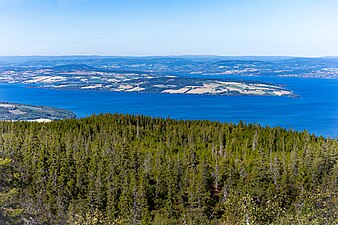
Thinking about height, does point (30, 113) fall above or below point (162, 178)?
below

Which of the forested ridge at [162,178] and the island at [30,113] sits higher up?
the forested ridge at [162,178]

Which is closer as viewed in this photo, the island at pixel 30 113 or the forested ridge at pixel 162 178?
the forested ridge at pixel 162 178

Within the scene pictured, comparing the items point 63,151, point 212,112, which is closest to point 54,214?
point 63,151

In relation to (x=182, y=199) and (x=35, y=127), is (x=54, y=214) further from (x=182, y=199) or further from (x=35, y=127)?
(x=35, y=127)

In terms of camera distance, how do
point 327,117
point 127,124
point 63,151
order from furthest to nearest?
point 327,117 < point 127,124 < point 63,151

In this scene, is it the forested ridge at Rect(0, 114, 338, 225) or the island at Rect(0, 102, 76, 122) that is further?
the island at Rect(0, 102, 76, 122)

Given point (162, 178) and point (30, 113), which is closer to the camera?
point (162, 178)

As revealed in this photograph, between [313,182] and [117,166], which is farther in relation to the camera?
[117,166]

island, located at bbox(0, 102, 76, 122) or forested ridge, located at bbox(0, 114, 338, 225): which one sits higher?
forested ridge, located at bbox(0, 114, 338, 225)
